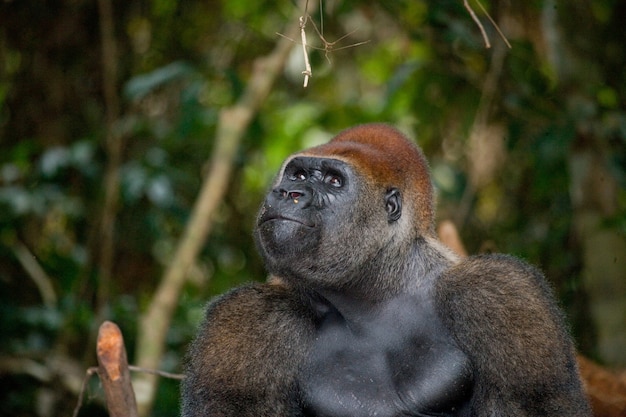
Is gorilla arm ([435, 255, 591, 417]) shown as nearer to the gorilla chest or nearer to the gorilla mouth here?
the gorilla chest

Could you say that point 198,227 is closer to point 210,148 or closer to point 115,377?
point 115,377

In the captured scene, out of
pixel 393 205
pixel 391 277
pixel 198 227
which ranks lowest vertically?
pixel 198 227

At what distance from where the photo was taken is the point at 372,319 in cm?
434

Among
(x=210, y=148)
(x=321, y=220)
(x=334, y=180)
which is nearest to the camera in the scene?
(x=321, y=220)

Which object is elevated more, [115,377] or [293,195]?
[293,195]

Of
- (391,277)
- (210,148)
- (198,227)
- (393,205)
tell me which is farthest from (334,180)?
(210,148)

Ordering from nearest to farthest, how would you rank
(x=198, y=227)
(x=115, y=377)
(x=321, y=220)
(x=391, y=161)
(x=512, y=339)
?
1. (x=115, y=377)
2. (x=512, y=339)
3. (x=321, y=220)
4. (x=391, y=161)
5. (x=198, y=227)

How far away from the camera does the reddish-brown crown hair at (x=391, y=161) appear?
4301mm

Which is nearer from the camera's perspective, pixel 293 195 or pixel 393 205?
pixel 293 195

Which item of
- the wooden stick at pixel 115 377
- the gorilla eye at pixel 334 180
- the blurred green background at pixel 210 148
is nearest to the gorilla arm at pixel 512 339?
the gorilla eye at pixel 334 180

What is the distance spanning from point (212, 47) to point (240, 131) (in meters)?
3.59

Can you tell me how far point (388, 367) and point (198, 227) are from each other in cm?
204

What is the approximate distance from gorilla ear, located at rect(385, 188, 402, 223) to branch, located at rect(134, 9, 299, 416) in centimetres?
186

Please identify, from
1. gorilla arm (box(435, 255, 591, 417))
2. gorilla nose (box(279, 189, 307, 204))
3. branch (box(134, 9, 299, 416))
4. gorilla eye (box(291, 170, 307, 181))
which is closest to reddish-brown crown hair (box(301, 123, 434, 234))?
gorilla eye (box(291, 170, 307, 181))
